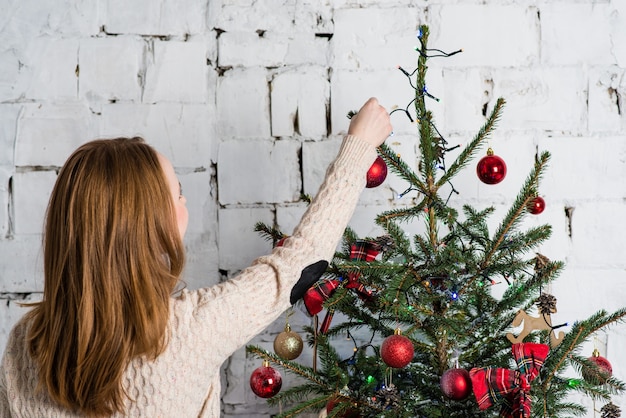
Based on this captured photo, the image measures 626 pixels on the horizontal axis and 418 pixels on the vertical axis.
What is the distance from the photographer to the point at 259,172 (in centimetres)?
158

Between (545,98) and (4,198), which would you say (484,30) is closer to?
(545,98)

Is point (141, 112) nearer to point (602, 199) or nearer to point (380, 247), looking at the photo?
point (380, 247)

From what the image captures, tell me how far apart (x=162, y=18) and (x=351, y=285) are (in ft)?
Answer: 2.80

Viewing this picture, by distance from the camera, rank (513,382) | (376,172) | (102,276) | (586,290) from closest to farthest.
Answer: (102,276)
(513,382)
(376,172)
(586,290)

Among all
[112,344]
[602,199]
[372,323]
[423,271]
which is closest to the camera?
[112,344]

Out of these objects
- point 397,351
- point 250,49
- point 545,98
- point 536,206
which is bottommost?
point 397,351

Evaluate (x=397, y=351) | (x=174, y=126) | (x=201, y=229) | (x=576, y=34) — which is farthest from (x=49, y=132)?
(x=576, y=34)

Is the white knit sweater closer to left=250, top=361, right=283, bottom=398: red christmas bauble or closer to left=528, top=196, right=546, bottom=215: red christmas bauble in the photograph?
left=250, top=361, right=283, bottom=398: red christmas bauble

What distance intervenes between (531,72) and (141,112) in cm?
94

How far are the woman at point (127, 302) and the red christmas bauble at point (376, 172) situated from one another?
0.16 meters

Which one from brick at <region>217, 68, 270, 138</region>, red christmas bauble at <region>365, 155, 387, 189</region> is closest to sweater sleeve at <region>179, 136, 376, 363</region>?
red christmas bauble at <region>365, 155, 387, 189</region>

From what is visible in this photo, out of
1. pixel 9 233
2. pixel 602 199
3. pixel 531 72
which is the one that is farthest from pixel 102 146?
pixel 602 199

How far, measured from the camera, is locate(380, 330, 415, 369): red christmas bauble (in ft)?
3.34

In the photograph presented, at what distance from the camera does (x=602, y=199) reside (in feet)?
5.15
